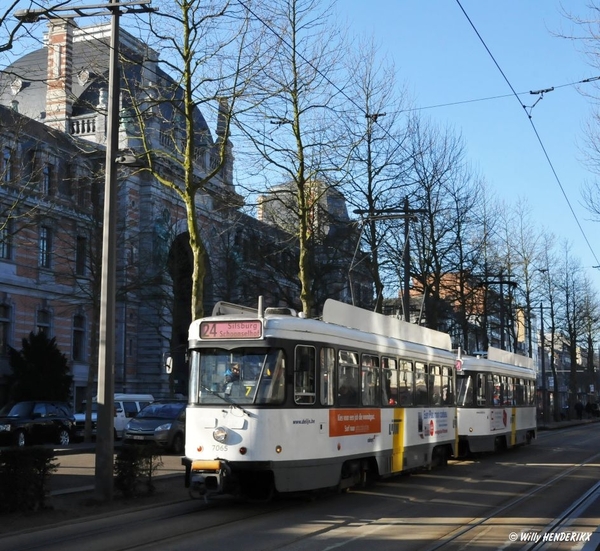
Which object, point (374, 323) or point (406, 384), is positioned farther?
point (406, 384)

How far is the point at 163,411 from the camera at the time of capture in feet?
87.0

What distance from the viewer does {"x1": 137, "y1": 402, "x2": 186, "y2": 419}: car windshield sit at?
26.2 m

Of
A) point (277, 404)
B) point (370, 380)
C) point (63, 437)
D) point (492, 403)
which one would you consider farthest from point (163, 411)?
point (277, 404)

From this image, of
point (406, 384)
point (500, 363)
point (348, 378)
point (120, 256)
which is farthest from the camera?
point (120, 256)

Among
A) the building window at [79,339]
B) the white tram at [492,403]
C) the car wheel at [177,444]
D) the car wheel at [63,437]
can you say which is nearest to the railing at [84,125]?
the building window at [79,339]

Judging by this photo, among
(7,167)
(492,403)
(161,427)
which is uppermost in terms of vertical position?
(7,167)

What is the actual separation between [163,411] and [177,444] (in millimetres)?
1736

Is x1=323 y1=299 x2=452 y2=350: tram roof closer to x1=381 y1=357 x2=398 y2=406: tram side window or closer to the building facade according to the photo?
x1=381 y1=357 x2=398 y2=406: tram side window

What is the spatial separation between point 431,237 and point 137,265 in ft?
38.3

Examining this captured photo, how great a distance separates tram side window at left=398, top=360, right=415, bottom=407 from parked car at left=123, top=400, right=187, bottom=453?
9.00 m

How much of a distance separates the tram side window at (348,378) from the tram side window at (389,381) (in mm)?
1379

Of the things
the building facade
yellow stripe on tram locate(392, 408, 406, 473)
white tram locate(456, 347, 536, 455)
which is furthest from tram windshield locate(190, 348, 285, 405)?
the building facade

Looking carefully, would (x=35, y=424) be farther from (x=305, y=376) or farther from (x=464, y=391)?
(x=305, y=376)

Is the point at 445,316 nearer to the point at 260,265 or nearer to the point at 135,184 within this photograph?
the point at 260,265
